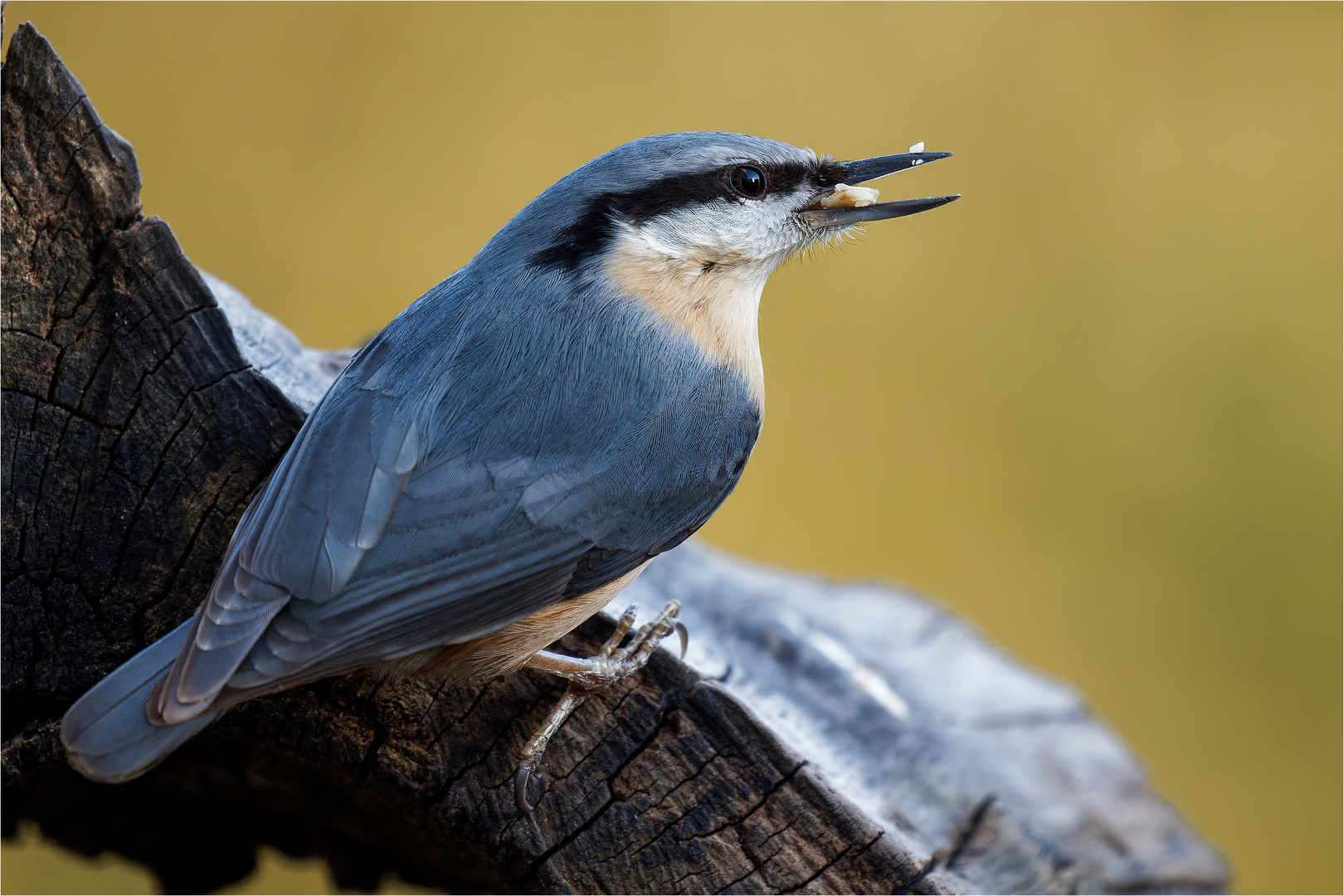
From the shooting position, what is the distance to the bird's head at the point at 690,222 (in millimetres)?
1301

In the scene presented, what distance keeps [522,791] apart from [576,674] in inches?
6.2

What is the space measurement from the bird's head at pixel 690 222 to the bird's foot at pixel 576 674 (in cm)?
40

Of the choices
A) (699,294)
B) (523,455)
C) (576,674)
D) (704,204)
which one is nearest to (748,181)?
(704,204)

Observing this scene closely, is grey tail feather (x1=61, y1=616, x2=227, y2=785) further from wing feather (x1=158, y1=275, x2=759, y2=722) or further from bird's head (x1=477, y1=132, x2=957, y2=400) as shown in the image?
bird's head (x1=477, y1=132, x2=957, y2=400)

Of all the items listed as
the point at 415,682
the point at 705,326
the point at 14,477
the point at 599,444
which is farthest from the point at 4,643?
the point at 705,326

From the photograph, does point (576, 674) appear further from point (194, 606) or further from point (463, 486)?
point (194, 606)

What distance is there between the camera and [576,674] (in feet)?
3.99

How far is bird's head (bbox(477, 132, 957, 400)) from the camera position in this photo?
1301mm

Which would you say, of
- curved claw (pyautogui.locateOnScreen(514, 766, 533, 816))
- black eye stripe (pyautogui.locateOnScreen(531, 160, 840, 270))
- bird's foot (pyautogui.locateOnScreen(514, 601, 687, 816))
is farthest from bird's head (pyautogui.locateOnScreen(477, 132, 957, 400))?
curved claw (pyautogui.locateOnScreen(514, 766, 533, 816))

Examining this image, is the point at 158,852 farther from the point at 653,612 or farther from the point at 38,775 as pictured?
the point at 653,612

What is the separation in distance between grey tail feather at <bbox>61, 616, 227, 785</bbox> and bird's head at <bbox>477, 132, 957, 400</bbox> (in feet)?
2.12

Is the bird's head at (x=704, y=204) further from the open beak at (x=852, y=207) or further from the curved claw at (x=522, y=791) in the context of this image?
the curved claw at (x=522, y=791)

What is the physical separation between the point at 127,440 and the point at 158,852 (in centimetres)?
89

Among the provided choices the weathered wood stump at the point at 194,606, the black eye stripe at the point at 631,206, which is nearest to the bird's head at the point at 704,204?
the black eye stripe at the point at 631,206
